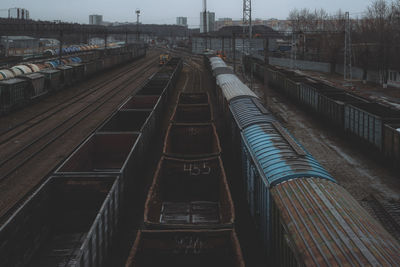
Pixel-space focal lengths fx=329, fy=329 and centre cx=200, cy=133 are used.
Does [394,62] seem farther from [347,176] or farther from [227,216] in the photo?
[227,216]

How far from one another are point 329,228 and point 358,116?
15034mm

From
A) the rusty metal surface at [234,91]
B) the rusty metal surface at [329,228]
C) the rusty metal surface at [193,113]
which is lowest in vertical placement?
the rusty metal surface at [329,228]

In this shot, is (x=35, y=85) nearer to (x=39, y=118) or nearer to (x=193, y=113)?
(x=39, y=118)

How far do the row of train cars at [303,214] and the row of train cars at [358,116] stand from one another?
7.64 meters

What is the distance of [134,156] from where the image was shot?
557 inches

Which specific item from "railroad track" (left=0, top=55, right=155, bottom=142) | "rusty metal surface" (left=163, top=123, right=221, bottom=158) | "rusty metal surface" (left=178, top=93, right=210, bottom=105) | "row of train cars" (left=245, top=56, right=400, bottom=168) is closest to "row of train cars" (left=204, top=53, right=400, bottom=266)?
"rusty metal surface" (left=163, top=123, right=221, bottom=158)

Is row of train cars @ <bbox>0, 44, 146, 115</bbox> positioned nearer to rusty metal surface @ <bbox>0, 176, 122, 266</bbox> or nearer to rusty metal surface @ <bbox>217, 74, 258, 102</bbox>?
rusty metal surface @ <bbox>217, 74, 258, 102</bbox>

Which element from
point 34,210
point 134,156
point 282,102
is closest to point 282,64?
point 282,102

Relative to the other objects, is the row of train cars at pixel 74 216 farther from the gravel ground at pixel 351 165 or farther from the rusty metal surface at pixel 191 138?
the gravel ground at pixel 351 165

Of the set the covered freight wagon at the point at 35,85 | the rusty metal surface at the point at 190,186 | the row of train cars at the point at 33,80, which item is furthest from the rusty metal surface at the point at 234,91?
the covered freight wagon at the point at 35,85

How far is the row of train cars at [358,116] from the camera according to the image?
55.4 ft

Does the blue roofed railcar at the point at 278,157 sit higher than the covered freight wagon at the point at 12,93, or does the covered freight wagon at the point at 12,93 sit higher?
the covered freight wagon at the point at 12,93

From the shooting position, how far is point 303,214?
744cm

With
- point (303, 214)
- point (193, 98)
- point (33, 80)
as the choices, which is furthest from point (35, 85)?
point (303, 214)
